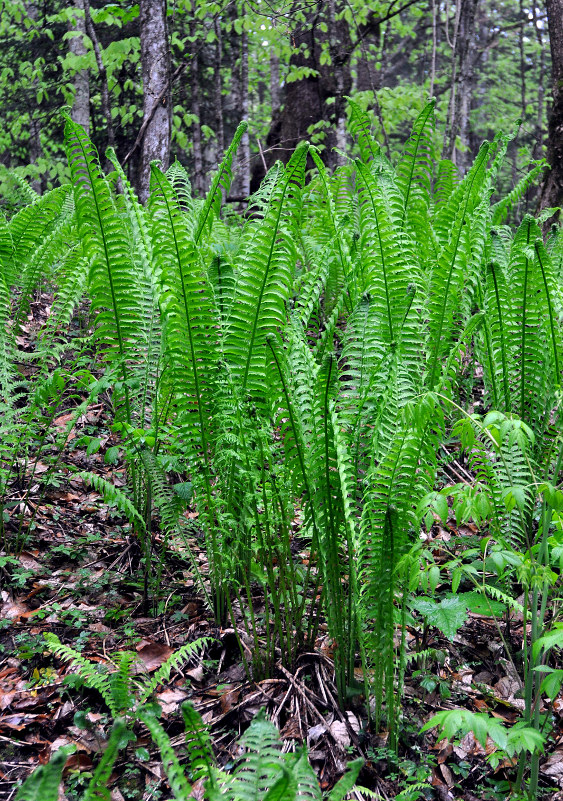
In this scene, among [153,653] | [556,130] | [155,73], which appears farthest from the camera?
[155,73]

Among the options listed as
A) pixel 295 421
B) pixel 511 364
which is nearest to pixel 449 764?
pixel 295 421

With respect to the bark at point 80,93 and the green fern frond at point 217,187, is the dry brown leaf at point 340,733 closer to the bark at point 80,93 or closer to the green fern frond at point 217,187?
the green fern frond at point 217,187

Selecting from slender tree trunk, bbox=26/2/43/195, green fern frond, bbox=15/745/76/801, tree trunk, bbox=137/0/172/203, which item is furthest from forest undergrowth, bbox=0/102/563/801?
slender tree trunk, bbox=26/2/43/195

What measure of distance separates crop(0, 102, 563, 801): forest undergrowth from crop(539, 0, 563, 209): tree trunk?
172cm

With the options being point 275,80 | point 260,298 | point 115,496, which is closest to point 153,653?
point 115,496

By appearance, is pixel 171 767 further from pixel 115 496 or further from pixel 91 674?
pixel 115 496

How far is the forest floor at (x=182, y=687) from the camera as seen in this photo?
5.49 ft

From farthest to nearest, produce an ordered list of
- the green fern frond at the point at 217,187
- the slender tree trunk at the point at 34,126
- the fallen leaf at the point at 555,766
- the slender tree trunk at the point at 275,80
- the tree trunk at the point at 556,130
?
the slender tree trunk at the point at 275,80
the slender tree trunk at the point at 34,126
the tree trunk at the point at 556,130
the green fern frond at the point at 217,187
the fallen leaf at the point at 555,766

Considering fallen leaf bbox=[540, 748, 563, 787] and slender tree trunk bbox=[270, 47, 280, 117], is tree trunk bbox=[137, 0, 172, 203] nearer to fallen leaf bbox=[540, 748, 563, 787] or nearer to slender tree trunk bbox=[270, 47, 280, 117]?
fallen leaf bbox=[540, 748, 563, 787]

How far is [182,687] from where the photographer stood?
6.39 feet

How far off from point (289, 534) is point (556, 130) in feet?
11.5

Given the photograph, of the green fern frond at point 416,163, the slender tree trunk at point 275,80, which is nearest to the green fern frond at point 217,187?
the green fern frond at point 416,163

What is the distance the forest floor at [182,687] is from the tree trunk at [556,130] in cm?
269

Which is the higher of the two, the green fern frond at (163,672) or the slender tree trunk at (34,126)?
the slender tree trunk at (34,126)
